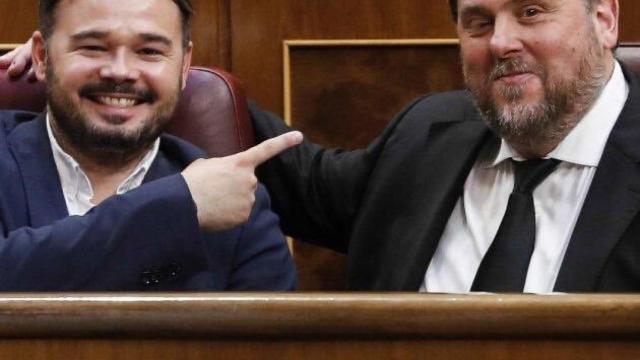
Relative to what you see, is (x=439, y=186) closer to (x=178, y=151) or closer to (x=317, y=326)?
(x=178, y=151)

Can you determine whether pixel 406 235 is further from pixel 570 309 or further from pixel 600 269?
pixel 570 309

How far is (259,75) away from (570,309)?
38.2 inches

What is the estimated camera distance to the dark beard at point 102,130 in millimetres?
956

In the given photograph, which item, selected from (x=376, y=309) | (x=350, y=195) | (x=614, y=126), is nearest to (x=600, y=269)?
(x=614, y=126)

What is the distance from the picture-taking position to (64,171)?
97cm

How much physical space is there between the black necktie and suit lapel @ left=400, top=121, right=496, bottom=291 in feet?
0.21

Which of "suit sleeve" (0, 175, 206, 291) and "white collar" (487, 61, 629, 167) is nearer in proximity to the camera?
"suit sleeve" (0, 175, 206, 291)

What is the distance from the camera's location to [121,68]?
3.16 ft

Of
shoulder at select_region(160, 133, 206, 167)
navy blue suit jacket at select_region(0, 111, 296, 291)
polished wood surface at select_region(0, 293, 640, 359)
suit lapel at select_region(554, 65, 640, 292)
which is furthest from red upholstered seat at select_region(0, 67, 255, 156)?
polished wood surface at select_region(0, 293, 640, 359)

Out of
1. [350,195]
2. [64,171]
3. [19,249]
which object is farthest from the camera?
[350,195]

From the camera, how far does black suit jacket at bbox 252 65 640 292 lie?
0.90m

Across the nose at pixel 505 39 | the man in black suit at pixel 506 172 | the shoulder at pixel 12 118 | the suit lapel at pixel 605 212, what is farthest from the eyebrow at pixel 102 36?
the suit lapel at pixel 605 212

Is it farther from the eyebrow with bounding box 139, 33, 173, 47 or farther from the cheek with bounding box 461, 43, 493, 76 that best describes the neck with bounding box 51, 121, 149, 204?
the cheek with bounding box 461, 43, 493, 76

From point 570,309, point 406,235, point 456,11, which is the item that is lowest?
point 406,235
